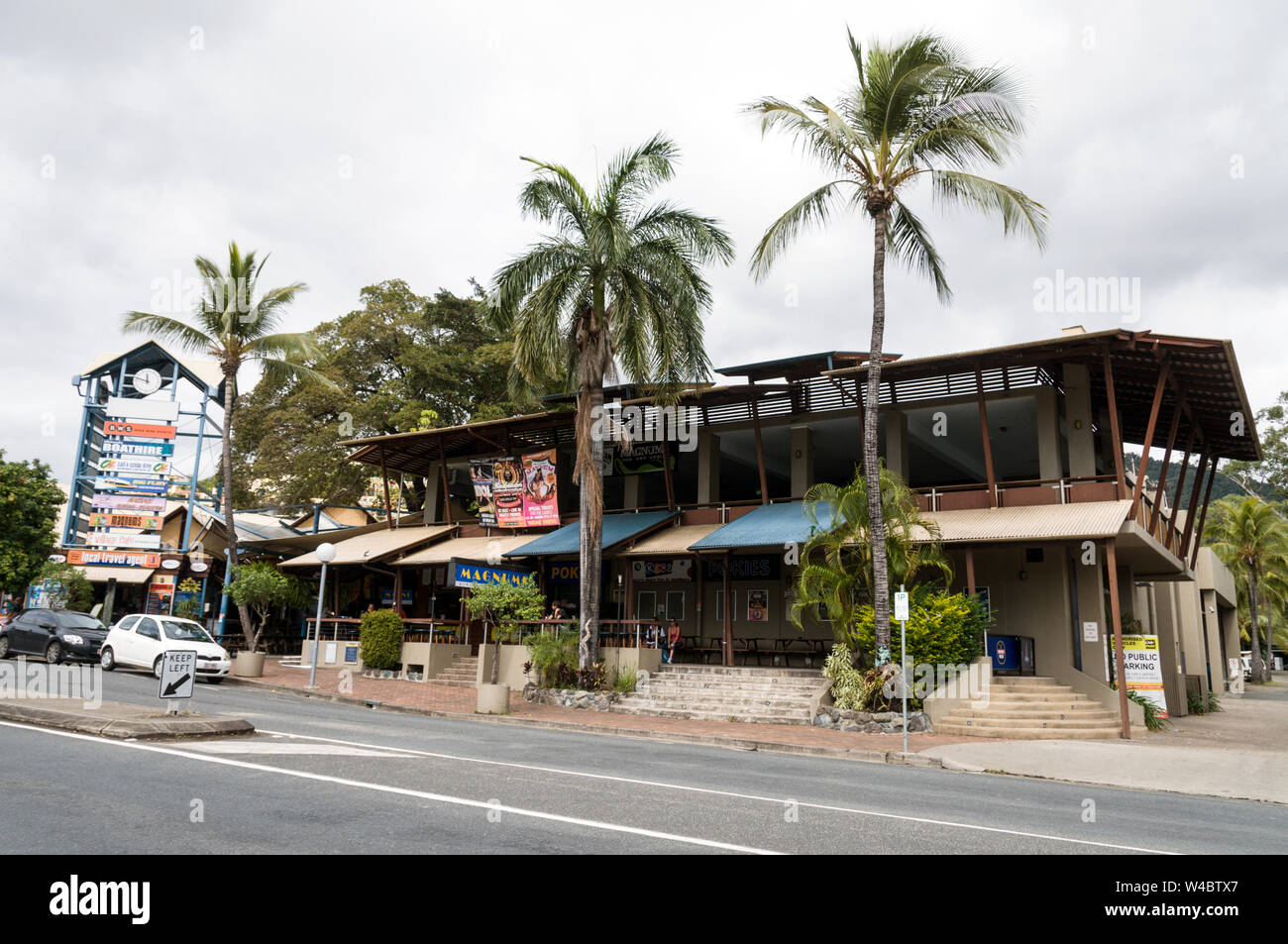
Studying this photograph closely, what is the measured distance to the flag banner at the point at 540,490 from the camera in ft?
93.5

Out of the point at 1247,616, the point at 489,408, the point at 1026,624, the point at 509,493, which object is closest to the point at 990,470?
the point at 1026,624

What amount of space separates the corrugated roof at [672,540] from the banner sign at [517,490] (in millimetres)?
4141

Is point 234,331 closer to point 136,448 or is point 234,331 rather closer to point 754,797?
point 136,448

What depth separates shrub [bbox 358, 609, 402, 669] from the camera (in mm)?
25969

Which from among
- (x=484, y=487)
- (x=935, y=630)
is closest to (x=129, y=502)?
(x=484, y=487)

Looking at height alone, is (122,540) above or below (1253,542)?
below

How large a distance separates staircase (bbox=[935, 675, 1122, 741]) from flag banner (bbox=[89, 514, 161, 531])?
91.1 feet

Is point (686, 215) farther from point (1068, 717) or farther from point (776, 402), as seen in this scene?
point (1068, 717)

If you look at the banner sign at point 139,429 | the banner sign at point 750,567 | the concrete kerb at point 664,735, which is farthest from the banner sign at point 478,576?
the banner sign at point 139,429

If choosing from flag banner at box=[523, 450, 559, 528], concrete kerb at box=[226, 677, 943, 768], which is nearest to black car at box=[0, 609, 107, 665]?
concrete kerb at box=[226, 677, 943, 768]

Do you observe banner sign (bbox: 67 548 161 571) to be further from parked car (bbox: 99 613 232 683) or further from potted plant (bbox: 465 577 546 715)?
potted plant (bbox: 465 577 546 715)

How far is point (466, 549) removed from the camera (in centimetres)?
2955

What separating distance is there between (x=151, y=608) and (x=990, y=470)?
2881 centimetres

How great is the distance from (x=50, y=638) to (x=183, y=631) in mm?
3187
